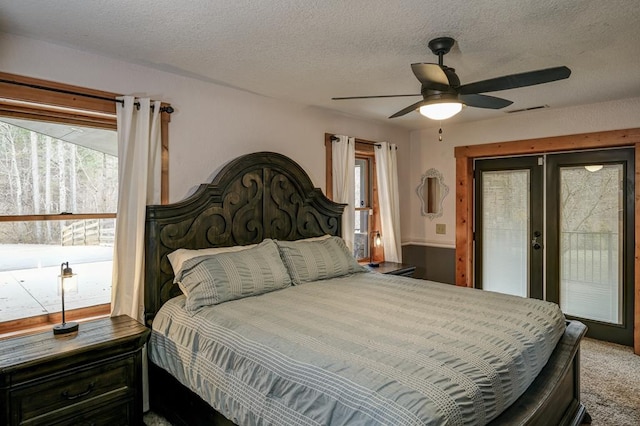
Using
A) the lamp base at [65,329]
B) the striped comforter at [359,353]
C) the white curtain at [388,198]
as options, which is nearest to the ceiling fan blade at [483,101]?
the striped comforter at [359,353]

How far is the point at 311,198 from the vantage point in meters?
3.78

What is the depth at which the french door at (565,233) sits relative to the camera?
390 centimetres

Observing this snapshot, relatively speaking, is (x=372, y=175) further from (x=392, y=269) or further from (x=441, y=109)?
(x=441, y=109)

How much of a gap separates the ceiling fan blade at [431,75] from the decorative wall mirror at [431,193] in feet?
9.54

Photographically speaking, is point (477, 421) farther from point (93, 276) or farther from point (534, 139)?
point (534, 139)

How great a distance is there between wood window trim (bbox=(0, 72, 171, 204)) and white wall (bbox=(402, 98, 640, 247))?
11.4 ft

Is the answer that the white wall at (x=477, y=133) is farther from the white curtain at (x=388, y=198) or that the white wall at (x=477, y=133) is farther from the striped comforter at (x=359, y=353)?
the striped comforter at (x=359, y=353)

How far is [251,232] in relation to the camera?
3.31 meters

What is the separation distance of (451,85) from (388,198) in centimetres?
235

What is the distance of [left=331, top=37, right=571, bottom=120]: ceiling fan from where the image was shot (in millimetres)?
2080

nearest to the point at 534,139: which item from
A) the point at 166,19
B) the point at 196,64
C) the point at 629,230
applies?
the point at 629,230

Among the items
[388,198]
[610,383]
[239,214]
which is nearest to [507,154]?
[388,198]

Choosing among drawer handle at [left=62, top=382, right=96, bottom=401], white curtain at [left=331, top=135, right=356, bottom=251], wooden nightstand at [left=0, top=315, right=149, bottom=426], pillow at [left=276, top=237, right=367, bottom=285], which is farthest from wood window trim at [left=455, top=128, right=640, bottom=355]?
drawer handle at [left=62, top=382, right=96, bottom=401]

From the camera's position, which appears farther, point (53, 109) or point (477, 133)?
point (477, 133)
